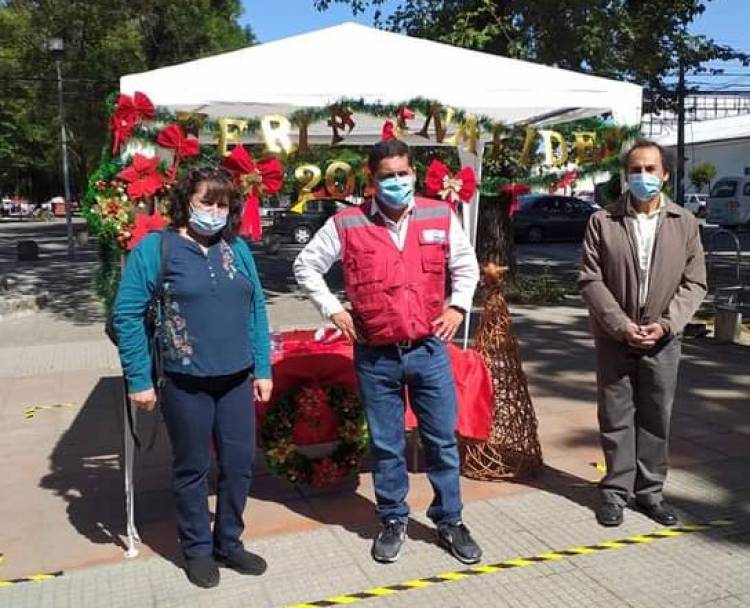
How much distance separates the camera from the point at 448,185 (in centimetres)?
486

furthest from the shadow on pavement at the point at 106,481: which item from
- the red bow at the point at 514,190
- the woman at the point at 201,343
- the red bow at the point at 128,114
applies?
the red bow at the point at 514,190

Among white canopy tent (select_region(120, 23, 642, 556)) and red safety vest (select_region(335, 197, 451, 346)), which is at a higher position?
white canopy tent (select_region(120, 23, 642, 556))

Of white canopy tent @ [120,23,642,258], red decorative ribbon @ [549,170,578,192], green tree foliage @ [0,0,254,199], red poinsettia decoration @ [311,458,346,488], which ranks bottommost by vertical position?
red poinsettia decoration @ [311,458,346,488]

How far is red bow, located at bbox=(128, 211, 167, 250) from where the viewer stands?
404cm

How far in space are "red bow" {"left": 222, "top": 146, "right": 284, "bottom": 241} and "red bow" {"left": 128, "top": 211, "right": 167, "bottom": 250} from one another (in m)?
0.43

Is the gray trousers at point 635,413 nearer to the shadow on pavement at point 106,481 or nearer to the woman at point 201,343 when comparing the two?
the woman at point 201,343

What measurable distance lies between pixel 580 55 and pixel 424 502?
1127 cm

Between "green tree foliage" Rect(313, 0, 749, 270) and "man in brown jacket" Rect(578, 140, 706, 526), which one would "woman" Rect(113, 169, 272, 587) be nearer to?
"man in brown jacket" Rect(578, 140, 706, 526)

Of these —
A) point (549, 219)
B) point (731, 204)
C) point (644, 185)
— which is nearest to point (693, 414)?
point (644, 185)

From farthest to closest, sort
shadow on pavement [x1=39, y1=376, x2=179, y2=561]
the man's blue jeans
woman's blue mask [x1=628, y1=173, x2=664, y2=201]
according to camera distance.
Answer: shadow on pavement [x1=39, y1=376, x2=179, y2=561] → woman's blue mask [x1=628, y1=173, x2=664, y2=201] → the man's blue jeans

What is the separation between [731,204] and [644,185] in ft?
88.7

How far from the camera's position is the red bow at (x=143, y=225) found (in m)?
4.04

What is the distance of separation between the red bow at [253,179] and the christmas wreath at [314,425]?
97 centimetres

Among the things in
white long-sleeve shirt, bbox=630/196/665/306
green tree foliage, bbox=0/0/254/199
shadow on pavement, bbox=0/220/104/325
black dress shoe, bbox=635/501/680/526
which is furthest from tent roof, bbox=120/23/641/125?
green tree foliage, bbox=0/0/254/199
